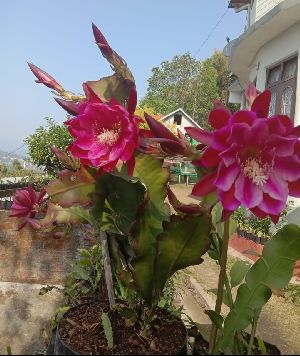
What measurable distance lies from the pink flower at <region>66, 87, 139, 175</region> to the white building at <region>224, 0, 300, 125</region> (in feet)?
20.2

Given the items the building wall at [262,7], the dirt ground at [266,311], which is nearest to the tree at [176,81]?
the building wall at [262,7]

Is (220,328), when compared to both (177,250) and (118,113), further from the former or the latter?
(118,113)

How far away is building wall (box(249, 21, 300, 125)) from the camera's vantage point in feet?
23.2

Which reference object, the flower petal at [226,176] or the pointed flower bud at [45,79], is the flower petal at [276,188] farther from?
the pointed flower bud at [45,79]

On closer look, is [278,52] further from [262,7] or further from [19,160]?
[19,160]

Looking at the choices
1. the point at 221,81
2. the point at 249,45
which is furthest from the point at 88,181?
the point at 221,81

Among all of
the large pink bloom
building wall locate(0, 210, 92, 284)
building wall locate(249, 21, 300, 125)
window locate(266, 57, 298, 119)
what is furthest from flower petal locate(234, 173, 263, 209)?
window locate(266, 57, 298, 119)

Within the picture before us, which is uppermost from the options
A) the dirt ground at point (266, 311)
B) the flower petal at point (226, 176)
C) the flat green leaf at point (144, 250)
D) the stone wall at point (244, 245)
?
the flower petal at point (226, 176)

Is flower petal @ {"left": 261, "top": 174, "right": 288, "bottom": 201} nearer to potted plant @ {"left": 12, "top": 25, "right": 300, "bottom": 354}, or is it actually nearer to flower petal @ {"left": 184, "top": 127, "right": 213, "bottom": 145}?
potted plant @ {"left": 12, "top": 25, "right": 300, "bottom": 354}

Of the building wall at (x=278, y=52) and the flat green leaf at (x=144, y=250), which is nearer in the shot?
the flat green leaf at (x=144, y=250)

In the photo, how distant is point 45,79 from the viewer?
120 centimetres

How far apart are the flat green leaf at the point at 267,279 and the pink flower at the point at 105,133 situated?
1.43 feet

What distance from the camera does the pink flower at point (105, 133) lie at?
94 centimetres

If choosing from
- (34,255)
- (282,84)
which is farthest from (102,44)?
(282,84)
